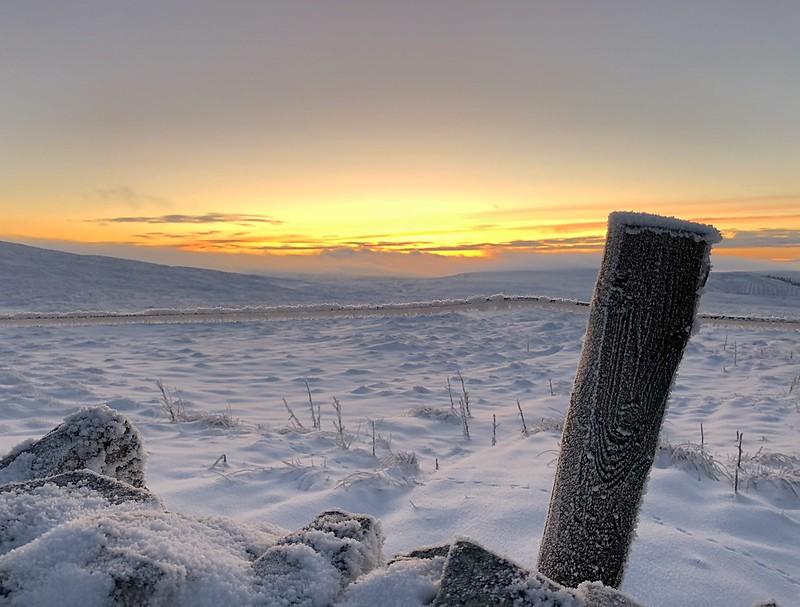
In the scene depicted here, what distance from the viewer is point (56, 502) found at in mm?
1615

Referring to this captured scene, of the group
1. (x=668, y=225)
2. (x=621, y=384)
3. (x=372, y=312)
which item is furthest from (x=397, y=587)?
(x=372, y=312)

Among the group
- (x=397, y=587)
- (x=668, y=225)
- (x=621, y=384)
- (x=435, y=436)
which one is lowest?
(x=435, y=436)

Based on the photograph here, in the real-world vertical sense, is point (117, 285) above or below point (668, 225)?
below

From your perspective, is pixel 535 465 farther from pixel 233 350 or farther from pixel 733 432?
pixel 233 350

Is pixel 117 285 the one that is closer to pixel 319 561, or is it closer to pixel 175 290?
pixel 175 290

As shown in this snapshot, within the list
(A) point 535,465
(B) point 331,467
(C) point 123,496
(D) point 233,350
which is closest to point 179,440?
(B) point 331,467

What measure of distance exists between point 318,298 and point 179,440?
1677cm

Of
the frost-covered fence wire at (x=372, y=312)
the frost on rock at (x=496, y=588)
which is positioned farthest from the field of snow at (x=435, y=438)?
the frost on rock at (x=496, y=588)

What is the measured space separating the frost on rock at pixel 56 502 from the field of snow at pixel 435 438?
1567mm

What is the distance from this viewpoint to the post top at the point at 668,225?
5.15ft

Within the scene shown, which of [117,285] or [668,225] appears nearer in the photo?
[668,225]

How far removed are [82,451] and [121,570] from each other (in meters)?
1.03

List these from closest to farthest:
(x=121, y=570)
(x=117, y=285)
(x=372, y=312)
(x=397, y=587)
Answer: (x=121, y=570) < (x=397, y=587) < (x=372, y=312) < (x=117, y=285)

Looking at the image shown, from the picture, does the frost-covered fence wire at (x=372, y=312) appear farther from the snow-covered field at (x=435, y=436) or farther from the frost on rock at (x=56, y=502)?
the snow-covered field at (x=435, y=436)
